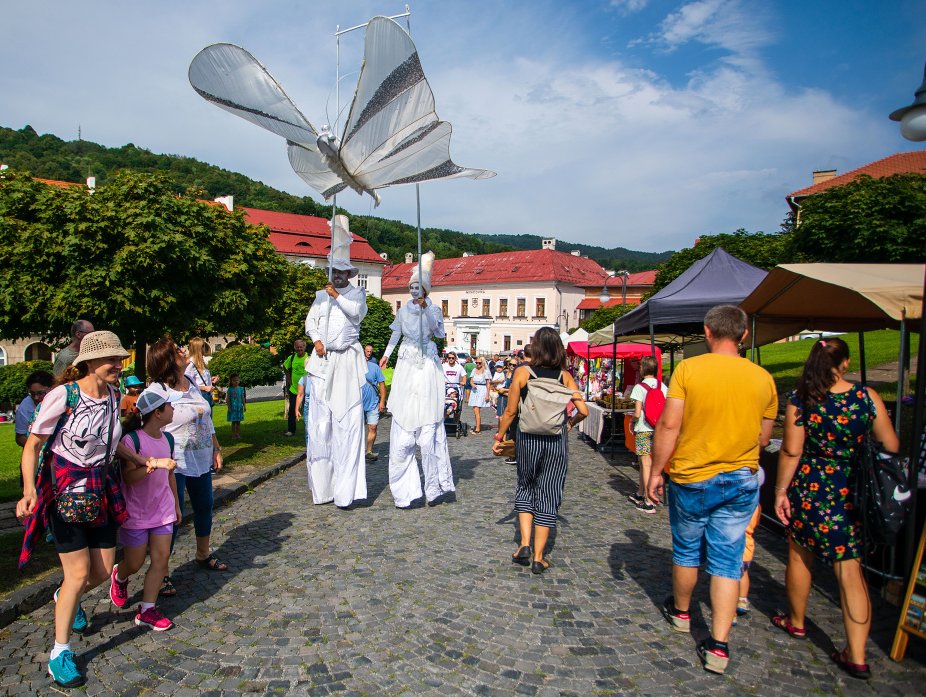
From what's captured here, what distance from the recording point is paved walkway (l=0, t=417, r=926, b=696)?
10.3 ft

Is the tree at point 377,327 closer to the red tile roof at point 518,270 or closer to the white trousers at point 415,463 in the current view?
the red tile roof at point 518,270

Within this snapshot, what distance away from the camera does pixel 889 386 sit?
1602cm

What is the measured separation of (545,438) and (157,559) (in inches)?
118

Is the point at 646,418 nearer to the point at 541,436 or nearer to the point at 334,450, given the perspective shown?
the point at 541,436

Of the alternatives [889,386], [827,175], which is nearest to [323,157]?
[889,386]

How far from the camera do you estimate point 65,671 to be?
119 inches

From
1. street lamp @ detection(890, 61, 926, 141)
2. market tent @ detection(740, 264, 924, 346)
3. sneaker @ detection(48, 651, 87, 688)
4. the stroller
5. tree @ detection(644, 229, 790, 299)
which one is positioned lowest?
the stroller

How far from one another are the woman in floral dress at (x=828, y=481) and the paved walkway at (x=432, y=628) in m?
0.31

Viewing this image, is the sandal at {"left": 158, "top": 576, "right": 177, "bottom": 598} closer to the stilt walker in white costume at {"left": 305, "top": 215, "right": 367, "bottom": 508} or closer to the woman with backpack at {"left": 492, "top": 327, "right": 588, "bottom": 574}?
the stilt walker in white costume at {"left": 305, "top": 215, "right": 367, "bottom": 508}

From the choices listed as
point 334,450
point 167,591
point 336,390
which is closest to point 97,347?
point 167,591

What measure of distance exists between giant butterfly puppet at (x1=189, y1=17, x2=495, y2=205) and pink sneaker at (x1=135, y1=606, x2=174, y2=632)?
418 centimetres

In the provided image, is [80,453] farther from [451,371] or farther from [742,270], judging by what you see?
[451,371]

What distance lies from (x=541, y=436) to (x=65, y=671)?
347cm

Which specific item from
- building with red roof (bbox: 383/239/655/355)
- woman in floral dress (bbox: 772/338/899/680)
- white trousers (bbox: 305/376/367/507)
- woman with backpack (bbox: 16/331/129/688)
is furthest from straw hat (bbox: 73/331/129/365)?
building with red roof (bbox: 383/239/655/355)
